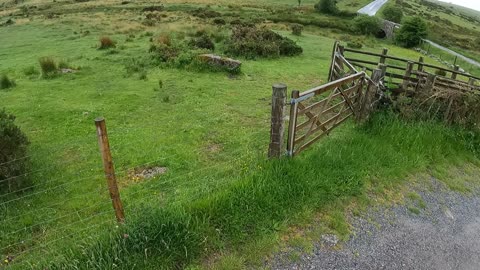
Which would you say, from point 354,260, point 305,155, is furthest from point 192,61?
point 354,260

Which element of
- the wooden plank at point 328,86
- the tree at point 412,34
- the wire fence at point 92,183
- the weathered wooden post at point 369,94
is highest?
the wooden plank at point 328,86

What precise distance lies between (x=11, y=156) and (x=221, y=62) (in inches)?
453

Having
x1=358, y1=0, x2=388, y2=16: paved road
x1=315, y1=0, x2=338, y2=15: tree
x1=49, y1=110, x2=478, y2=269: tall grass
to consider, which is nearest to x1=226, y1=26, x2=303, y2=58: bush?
x1=49, y1=110, x2=478, y2=269: tall grass

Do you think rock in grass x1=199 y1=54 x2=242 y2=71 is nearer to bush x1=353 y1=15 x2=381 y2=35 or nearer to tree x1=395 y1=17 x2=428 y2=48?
bush x1=353 y1=15 x2=381 y2=35

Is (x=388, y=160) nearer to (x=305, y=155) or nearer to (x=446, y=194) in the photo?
(x=446, y=194)

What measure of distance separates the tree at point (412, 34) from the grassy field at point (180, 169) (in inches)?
1515

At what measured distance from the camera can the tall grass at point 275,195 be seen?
178 inches

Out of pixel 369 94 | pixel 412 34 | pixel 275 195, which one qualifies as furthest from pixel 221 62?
pixel 412 34

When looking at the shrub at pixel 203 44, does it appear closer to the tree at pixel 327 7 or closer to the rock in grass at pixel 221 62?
the rock in grass at pixel 221 62

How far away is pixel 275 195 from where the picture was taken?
5707 mm

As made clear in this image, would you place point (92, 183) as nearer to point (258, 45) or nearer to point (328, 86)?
point (328, 86)

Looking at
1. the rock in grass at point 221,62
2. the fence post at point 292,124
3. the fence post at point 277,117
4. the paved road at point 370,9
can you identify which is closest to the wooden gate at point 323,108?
the fence post at point 292,124

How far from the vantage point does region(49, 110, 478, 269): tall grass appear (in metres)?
4.51

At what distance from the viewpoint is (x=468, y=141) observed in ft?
29.0
